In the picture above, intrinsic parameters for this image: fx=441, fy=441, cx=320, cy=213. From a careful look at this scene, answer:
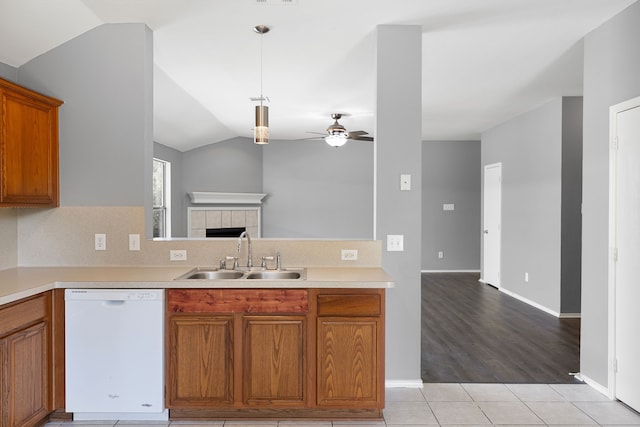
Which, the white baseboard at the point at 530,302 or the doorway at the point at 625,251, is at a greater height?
the doorway at the point at 625,251

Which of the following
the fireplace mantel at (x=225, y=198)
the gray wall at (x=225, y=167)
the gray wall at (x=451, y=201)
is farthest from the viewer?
the gray wall at (x=451, y=201)

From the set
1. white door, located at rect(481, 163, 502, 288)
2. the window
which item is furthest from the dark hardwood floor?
the window

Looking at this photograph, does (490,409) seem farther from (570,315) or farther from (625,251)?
(570,315)

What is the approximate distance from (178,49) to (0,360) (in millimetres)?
2603

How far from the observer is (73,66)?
126 inches

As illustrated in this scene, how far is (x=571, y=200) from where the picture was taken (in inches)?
208

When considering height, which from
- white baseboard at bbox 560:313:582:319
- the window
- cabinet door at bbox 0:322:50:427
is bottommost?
white baseboard at bbox 560:313:582:319

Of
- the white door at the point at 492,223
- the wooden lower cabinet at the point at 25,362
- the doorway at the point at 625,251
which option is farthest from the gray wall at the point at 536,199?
the wooden lower cabinet at the point at 25,362

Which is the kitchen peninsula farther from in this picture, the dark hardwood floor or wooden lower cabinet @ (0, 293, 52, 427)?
the dark hardwood floor

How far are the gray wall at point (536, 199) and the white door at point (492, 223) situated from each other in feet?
0.54

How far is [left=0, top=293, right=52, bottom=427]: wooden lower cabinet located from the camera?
228cm

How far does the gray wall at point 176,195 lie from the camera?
7.27 metres

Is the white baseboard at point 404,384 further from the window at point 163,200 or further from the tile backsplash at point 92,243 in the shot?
the window at point 163,200

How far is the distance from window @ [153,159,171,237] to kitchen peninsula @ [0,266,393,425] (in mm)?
4505
